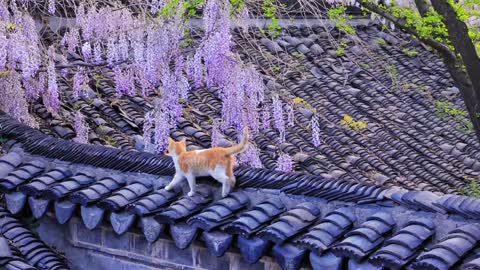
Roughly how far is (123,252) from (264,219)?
1.31 meters

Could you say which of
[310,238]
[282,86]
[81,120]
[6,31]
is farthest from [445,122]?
Result: [310,238]

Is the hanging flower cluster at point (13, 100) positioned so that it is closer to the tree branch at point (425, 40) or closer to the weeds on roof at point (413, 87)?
the tree branch at point (425, 40)

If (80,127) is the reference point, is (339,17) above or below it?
above

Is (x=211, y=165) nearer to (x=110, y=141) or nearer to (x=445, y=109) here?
(x=110, y=141)

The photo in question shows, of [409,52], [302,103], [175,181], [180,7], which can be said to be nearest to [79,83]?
[180,7]

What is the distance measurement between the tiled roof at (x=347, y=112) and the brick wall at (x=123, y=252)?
5.90ft

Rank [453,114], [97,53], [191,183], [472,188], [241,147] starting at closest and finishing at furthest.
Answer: [241,147] → [191,183] → [97,53] → [472,188] → [453,114]

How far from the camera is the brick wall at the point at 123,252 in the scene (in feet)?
15.6

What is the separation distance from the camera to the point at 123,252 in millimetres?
5215

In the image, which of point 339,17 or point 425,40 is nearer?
point 425,40

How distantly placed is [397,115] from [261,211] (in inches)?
240

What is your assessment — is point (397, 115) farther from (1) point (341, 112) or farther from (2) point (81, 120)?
(2) point (81, 120)

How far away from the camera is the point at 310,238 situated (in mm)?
4055

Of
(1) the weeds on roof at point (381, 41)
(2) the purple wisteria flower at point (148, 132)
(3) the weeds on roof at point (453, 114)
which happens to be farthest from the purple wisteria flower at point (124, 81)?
(1) the weeds on roof at point (381, 41)
